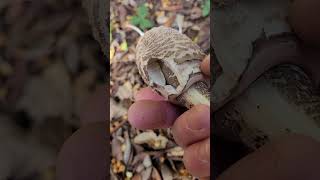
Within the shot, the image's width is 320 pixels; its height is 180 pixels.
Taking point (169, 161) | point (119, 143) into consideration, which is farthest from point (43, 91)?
point (169, 161)

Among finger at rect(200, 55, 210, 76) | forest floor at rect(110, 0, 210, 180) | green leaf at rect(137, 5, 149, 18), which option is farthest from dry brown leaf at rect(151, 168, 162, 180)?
green leaf at rect(137, 5, 149, 18)

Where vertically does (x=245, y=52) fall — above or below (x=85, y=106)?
above

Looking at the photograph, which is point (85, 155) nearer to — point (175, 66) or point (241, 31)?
point (175, 66)

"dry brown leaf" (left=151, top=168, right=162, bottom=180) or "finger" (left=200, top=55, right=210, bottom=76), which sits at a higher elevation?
"finger" (left=200, top=55, right=210, bottom=76)

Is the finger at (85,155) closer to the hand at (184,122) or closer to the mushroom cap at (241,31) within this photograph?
the hand at (184,122)

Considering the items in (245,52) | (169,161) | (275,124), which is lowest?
(169,161)

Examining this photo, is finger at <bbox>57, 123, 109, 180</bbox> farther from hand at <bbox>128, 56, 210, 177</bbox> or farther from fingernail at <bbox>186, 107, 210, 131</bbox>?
fingernail at <bbox>186, 107, 210, 131</bbox>

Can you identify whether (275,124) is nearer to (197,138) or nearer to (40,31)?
(197,138)

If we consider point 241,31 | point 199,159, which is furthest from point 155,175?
point 241,31
